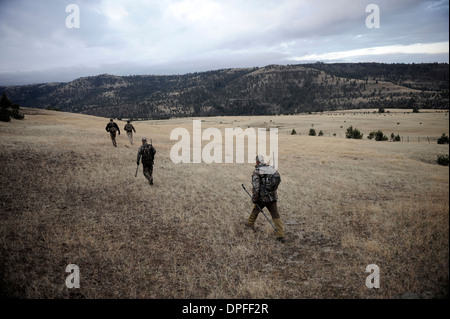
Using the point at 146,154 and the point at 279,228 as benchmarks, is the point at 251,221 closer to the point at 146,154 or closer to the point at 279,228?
the point at 279,228

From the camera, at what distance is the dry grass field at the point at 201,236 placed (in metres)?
5.51

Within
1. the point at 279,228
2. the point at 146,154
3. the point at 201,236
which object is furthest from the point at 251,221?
the point at 146,154

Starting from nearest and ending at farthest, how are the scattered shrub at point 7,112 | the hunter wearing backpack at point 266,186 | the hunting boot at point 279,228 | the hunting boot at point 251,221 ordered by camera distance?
the hunter wearing backpack at point 266,186
the hunting boot at point 279,228
the hunting boot at point 251,221
the scattered shrub at point 7,112

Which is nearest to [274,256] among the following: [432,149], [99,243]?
[99,243]

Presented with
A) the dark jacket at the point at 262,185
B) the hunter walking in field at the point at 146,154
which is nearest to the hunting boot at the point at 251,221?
the dark jacket at the point at 262,185

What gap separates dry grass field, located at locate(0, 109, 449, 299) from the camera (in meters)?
5.51

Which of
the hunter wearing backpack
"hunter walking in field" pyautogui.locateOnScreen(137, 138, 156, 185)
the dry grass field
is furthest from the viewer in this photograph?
"hunter walking in field" pyautogui.locateOnScreen(137, 138, 156, 185)

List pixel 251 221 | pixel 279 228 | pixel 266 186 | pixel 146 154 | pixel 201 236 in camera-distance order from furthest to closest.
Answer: pixel 146 154, pixel 251 221, pixel 201 236, pixel 279 228, pixel 266 186

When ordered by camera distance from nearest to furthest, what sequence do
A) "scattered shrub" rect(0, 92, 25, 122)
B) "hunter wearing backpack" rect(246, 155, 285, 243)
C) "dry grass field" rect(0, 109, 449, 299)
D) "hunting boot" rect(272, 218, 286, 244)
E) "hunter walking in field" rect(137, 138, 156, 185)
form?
1. "dry grass field" rect(0, 109, 449, 299)
2. "hunter wearing backpack" rect(246, 155, 285, 243)
3. "hunting boot" rect(272, 218, 286, 244)
4. "hunter walking in field" rect(137, 138, 156, 185)
5. "scattered shrub" rect(0, 92, 25, 122)

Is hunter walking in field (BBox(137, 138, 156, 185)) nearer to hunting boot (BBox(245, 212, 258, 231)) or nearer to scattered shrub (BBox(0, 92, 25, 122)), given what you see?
hunting boot (BBox(245, 212, 258, 231))

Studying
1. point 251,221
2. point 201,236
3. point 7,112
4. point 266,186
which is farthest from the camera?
point 7,112

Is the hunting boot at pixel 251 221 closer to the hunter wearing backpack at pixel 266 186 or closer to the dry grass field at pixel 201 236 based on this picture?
the dry grass field at pixel 201 236

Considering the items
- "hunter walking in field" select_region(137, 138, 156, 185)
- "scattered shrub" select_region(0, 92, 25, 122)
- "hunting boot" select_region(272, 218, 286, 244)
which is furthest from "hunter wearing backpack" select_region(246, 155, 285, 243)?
"scattered shrub" select_region(0, 92, 25, 122)

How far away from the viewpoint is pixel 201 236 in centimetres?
805
